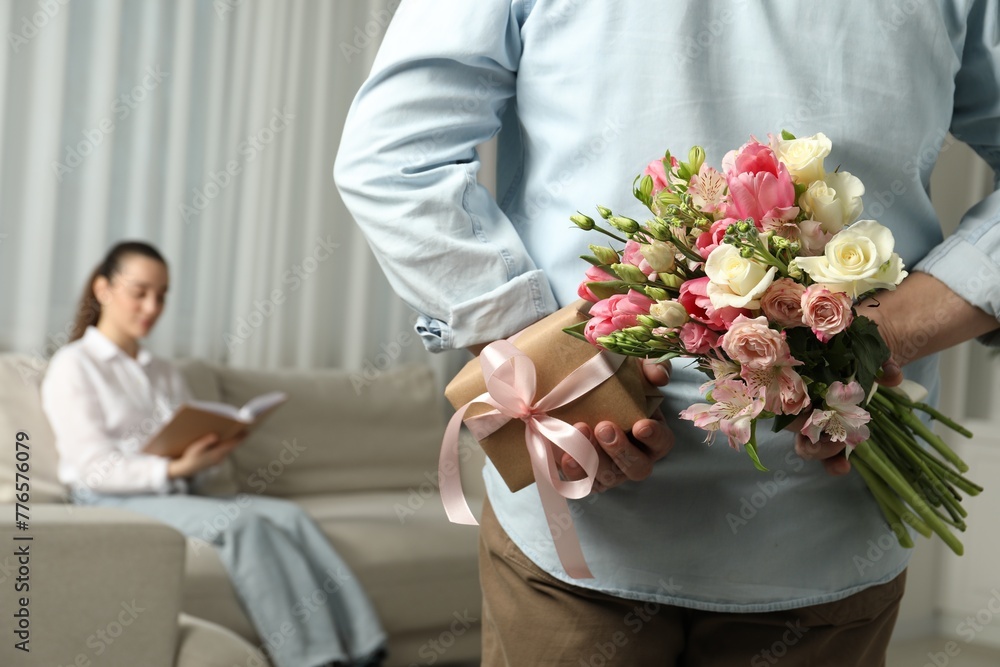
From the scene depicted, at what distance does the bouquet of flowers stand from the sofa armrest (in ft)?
3.38

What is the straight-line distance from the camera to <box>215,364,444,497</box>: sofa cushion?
3436 millimetres

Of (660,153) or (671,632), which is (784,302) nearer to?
(660,153)

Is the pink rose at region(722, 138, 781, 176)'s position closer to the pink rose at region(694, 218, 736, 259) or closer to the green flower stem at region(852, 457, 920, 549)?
the pink rose at region(694, 218, 736, 259)

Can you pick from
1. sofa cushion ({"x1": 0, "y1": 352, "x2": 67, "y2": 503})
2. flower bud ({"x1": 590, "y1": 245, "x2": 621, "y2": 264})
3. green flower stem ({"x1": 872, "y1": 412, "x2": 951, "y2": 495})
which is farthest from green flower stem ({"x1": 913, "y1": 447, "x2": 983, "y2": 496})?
sofa cushion ({"x1": 0, "y1": 352, "x2": 67, "y2": 503})

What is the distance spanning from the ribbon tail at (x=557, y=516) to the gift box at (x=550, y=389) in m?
0.02

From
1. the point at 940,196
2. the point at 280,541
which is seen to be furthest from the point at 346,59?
the point at 940,196

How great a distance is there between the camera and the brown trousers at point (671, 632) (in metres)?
0.88

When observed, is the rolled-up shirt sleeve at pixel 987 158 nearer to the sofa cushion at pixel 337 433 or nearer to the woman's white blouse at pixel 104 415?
the woman's white blouse at pixel 104 415

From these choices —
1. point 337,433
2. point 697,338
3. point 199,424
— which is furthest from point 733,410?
point 337,433

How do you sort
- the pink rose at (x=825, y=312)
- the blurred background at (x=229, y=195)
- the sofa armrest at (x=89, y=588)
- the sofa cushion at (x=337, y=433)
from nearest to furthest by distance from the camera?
the pink rose at (x=825, y=312)
the sofa armrest at (x=89, y=588)
the blurred background at (x=229, y=195)
the sofa cushion at (x=337, y=433)

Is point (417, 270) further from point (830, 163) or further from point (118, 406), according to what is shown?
point (118, 406)

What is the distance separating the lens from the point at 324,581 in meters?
2.73

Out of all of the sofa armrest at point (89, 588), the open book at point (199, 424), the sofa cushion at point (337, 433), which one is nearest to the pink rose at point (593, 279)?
the sofa armrest at point (89, 588)

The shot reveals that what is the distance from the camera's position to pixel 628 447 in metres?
0.79
